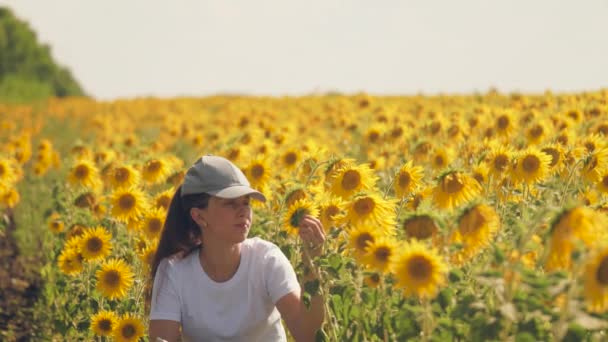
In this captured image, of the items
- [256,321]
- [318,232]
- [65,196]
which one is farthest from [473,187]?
[65,196]

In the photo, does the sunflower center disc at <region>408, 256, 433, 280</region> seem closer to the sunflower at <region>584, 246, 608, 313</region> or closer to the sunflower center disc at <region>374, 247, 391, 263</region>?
the sunflower center disc at <region>374, 247, 391, 263</region>

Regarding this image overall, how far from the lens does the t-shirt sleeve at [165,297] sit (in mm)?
3744

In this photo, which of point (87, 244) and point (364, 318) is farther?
point (87, 244)

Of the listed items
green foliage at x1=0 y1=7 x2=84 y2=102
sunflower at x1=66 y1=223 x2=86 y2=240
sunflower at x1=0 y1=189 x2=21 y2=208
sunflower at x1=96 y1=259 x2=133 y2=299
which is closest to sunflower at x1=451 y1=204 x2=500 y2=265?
sunflower at x1=96 y1=259 x2=133 y2=299

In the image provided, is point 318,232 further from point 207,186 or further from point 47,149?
point 47,149

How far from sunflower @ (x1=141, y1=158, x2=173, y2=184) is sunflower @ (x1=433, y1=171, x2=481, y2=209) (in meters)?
2.90

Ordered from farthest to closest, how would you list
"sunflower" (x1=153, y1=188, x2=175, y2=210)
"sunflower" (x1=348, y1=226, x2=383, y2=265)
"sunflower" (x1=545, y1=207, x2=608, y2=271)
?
"sunflower" (x1=153, y1=188, x2=175, y2=210)
"sunflower" (x1=348, y1=226, x2=383, y2=265)
"sunflower" (x1=545, y1=207, x2=608, y2=271)

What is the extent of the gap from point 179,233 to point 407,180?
1068mm

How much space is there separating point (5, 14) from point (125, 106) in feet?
83.6

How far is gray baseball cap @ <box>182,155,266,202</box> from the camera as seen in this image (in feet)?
11.9

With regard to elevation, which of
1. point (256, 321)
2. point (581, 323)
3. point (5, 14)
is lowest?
point (256, 321)

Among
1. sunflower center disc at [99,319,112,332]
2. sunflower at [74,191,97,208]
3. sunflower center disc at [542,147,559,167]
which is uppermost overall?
sunflower center disc at [542,147,559,167]

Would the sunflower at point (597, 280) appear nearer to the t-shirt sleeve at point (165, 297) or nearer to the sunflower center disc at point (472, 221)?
the sunflower center disc at point (472, 221)

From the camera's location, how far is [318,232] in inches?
129
